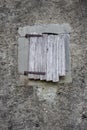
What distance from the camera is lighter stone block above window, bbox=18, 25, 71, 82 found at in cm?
528

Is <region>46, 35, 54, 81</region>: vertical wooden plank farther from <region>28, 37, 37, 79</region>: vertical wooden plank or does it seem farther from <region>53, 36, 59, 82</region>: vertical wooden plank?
<region>28, 37, 37, 79</region>: vertical wooden plank

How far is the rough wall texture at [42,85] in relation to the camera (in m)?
5.20

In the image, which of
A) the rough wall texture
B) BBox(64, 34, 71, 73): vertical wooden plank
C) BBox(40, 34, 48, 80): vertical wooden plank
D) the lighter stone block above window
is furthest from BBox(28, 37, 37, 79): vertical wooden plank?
BBox(64, 34, 71, 73): vertical wooden plank

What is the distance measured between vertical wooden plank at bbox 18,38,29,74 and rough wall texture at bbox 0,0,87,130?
0.25ft

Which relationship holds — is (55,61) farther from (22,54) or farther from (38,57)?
(22,54)

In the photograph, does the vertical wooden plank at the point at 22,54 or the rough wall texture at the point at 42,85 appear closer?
the rough wall texture at the point at 42,85

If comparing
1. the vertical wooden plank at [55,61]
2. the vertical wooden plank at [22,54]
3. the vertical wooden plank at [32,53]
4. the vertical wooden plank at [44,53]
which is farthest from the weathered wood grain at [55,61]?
the vertical wooden plank at [22,54]

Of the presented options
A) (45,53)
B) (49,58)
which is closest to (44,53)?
(45,53)

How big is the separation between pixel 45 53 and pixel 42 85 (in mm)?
521

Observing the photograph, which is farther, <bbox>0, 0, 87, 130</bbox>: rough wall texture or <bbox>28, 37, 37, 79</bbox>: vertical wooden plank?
<bbox>28, 37, 37, 79</bbox>: vertical wooden plank

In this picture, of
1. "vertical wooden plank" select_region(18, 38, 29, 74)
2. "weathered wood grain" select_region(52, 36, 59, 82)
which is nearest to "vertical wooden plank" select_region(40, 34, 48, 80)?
"weathered wood grain" select_region(52, 36, 59, 82)

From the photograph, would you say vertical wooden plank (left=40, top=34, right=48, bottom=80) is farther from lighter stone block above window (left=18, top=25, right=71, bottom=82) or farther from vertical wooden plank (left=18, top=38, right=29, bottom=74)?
vertical wooden plank (left=18, top=38, right=29, bottom=74)

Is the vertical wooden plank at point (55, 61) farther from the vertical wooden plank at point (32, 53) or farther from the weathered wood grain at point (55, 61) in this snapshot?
the vertical wooden plank at point (32, 53)

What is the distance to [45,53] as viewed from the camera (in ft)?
17.5
